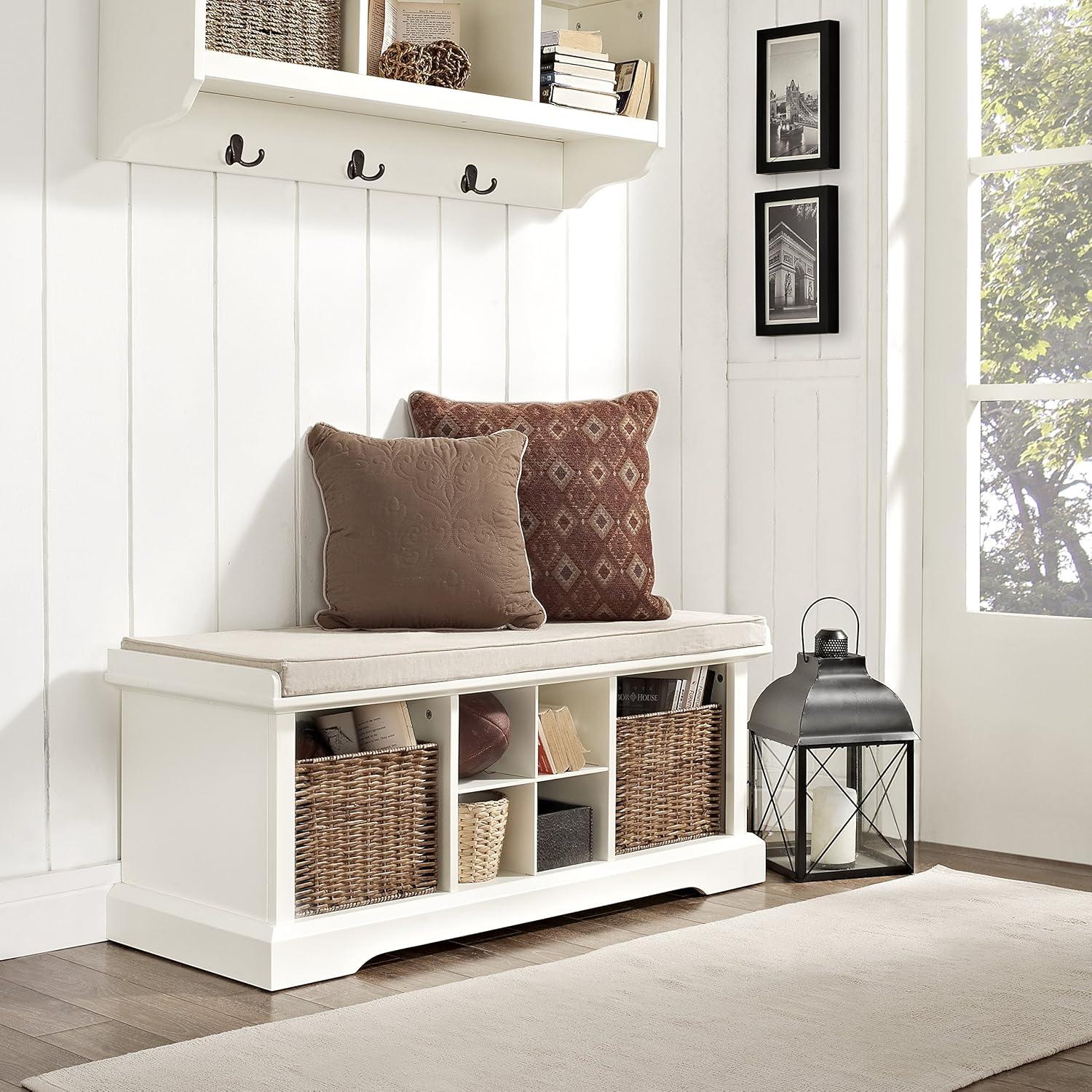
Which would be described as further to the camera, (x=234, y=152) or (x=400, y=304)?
(x=400, y=304)

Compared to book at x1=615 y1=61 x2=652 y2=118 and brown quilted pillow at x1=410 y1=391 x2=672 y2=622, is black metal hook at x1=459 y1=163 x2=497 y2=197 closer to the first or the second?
book at x1=615 y1=61 x2=652 y2=118

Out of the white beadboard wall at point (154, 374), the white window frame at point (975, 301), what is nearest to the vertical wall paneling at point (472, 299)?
the white beadboard wall at point (154, 374)

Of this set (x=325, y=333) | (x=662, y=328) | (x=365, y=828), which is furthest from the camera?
(x=662, y=328)

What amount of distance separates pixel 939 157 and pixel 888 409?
0.59 m

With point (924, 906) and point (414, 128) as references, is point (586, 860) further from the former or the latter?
point (414, 128)

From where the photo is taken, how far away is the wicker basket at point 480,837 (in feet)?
9.09

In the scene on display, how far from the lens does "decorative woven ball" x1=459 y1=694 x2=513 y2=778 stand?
2.76m

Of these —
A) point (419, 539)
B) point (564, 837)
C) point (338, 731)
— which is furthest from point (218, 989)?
point (419, 539)

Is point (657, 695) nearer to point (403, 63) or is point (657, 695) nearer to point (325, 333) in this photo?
point (325, 333)

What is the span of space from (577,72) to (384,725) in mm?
1433

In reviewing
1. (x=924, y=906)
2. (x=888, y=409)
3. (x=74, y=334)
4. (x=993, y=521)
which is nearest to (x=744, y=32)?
(x=888, y=409)

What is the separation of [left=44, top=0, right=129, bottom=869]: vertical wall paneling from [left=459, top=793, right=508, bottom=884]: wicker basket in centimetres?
63

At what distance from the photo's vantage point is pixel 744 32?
3.77m

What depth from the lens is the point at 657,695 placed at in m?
3.16
